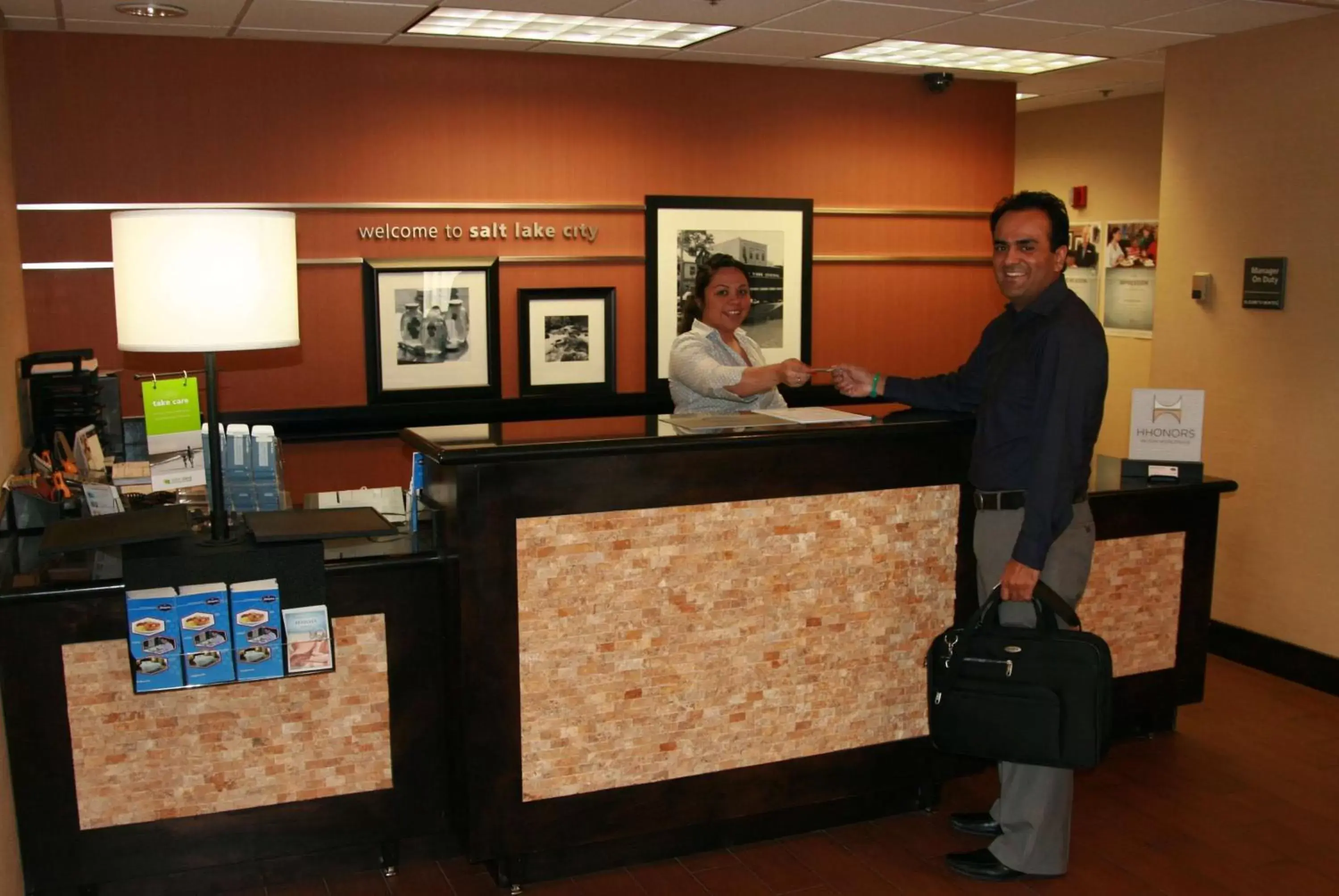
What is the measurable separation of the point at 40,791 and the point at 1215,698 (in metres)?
4.36

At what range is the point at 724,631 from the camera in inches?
138

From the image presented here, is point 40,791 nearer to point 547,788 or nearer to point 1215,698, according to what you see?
point 547,788

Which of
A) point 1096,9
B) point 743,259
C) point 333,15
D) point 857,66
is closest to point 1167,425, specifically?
point 1096,9

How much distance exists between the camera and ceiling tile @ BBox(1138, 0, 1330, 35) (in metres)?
4.88

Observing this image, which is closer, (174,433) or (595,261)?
(174,433)

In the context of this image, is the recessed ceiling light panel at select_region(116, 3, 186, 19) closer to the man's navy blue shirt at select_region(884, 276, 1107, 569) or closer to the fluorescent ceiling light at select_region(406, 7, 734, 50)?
the fluorescent ceiling light at select_region(406, 7, 734, 50)

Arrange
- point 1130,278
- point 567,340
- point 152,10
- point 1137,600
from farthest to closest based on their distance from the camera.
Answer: point 1130,278, point 567,340, point 152,10, point 1137,600

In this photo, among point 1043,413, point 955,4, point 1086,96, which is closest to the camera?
point 1043,413

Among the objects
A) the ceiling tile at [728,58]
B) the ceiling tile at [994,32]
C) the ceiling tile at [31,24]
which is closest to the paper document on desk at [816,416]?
the ceiling tile at [994,32]

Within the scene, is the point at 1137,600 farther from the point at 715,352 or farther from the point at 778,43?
the point at 778,43

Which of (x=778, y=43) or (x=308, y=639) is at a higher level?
(x=778, y=43)

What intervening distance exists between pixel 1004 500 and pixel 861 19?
245 cm

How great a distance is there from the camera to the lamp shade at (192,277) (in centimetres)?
297

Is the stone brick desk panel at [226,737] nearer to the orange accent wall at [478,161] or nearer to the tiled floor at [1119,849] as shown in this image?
the tiled floor at [1119,849]
